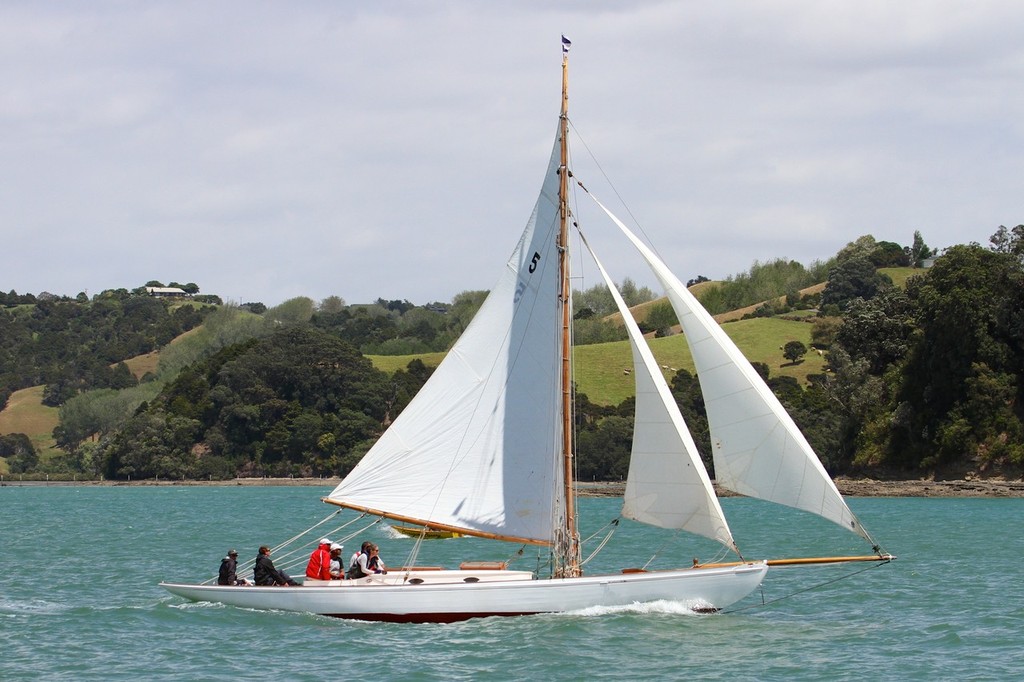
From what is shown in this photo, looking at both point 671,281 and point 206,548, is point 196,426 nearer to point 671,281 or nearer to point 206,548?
point 206,548

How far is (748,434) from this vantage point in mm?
26438

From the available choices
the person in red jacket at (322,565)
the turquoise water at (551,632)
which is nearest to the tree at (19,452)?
the turquoise water at (551,632)

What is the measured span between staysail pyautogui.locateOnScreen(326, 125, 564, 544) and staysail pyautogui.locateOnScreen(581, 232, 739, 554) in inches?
72.1

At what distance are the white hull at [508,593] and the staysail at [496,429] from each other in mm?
1475

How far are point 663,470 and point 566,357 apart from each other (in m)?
3.22

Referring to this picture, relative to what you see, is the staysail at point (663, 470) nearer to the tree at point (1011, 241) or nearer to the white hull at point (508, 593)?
the white hull at point (508, 593)

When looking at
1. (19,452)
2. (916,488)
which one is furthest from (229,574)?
(19,452)

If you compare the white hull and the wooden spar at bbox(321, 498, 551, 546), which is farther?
the wooden spar at bbox(321, 498, 551, 546)

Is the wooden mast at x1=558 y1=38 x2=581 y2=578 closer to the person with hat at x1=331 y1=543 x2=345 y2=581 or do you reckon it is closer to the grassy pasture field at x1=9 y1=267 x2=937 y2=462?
the person with hat at x1=331 y1=543 x2=345 y2=581

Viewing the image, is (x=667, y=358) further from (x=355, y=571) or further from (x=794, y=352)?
(x=355, y=571)

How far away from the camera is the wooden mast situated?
28.7 m

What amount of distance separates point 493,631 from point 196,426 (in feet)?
403

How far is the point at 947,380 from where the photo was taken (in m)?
96.5

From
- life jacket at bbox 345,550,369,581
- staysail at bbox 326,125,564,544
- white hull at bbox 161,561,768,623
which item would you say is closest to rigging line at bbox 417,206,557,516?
staysail at bbox 326,125,564,544
